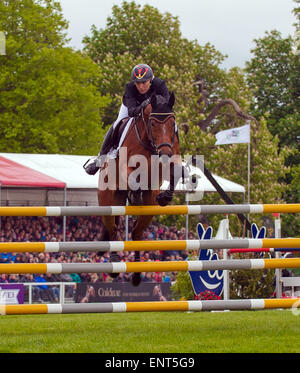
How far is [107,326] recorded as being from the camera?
7.22 metres

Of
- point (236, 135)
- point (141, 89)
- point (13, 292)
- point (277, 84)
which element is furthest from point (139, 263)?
point (277, 84)

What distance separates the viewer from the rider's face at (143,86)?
7.33 m

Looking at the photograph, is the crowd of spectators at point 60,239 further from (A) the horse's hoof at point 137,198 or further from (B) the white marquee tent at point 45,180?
(A) the horse's hoof at point 137,198

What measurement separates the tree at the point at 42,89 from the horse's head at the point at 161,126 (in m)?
22.8

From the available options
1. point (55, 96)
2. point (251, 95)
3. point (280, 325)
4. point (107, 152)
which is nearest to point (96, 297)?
point (107, 152)

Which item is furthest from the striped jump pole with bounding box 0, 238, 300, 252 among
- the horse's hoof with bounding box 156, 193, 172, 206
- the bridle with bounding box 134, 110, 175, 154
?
the bridle with bounding box 134, 110, 175, 154

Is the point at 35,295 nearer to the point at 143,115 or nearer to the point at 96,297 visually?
the point at 96,297

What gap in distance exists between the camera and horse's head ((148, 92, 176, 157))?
21.4 ft

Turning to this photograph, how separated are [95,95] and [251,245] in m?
27.9

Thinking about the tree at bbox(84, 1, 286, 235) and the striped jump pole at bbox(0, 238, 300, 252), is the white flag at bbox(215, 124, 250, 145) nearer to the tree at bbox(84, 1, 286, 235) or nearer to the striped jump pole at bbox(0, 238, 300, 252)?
the tree at bbox(84, 1, 286, 235)

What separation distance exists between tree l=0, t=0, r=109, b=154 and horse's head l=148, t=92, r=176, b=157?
2280cm

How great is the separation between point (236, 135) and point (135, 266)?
65.4 feet

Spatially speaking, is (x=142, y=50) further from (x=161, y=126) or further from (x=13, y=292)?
(x=161, y=126)

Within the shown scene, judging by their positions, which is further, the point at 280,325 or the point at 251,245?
the point at 280,325
